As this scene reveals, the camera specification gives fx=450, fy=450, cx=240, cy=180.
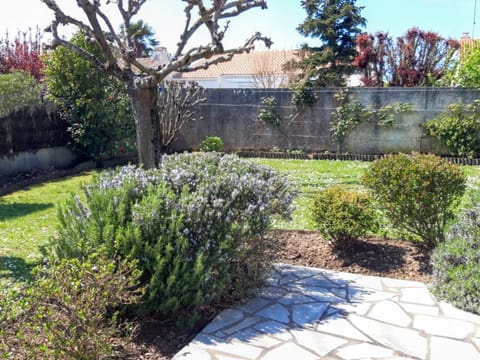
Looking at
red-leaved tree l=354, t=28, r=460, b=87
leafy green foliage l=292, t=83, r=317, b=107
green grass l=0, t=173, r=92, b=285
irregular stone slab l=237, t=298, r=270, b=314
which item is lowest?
irregular stone slab l=237, t=298, r=270, b=314

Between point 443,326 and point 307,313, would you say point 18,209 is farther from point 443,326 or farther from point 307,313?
point 443,326

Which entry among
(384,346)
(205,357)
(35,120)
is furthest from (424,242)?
(35,120)

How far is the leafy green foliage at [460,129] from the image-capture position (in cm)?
1101

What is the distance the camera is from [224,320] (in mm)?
3500

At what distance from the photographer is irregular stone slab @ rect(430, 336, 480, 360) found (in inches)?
117

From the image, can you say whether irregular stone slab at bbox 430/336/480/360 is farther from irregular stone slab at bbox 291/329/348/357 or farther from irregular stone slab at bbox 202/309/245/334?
irregular stone slab at bbox 202/309/245/334

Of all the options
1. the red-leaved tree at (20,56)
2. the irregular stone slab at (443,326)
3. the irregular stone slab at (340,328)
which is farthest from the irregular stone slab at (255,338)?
the red-leaved tree at (20,56)

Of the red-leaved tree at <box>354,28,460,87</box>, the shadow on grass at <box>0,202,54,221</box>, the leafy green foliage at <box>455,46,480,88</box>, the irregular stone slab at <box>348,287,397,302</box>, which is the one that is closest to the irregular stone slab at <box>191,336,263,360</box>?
the irregular stone slab at <box>348,287,397,302</box>

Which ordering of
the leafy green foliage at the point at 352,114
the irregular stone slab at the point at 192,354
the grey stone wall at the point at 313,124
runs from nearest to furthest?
1. the irregular stone slab at the point at 192,354
2. the grey stone wall at the point at 313,124
3. the leafy green foliage at the point at 352,114

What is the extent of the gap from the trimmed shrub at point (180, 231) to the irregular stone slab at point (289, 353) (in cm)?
63

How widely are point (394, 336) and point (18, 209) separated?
6104mm

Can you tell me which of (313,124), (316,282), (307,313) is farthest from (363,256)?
(313,124)

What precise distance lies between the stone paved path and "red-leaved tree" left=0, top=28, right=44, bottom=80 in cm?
1326

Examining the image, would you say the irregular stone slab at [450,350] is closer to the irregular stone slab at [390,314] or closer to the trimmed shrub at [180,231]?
the irregular stone slab at [390,314]
